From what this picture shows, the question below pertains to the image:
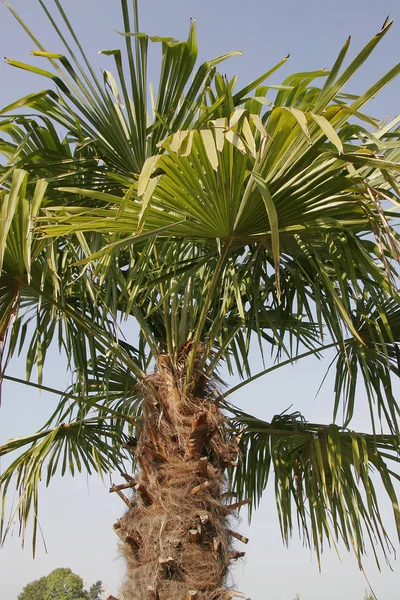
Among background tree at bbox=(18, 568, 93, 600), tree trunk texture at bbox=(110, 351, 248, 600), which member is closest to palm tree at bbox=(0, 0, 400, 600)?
tree trunk texture at bbox=(110, 351, 248, 600)

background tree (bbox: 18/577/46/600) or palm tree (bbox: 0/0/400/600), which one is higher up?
background tree (bbox: 18/577/46/600)

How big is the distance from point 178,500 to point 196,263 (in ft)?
4.81

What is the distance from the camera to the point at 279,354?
4.61 meters

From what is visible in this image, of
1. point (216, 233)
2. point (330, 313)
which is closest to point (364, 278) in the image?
point (330, 313)

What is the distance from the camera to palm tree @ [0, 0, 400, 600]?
2.71 m

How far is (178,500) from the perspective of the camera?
11.2 feet

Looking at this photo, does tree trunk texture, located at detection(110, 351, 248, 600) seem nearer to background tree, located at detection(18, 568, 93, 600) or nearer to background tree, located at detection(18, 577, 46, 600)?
background tree, located at detection(18, 568, 93, 600)

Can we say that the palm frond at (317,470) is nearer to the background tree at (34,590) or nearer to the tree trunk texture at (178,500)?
the tree trunk texture at (178,500)

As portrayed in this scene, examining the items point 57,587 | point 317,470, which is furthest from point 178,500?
point 57,587

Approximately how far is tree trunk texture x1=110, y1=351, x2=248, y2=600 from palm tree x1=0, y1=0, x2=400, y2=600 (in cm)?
1

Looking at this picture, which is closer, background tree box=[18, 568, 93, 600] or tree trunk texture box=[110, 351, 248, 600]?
tree trunk texture box=[110, 351, 248, 600]

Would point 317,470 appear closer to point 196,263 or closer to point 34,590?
point 196,263

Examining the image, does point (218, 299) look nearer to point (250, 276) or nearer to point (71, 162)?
point (250, 276)

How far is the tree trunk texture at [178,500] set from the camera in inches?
129
